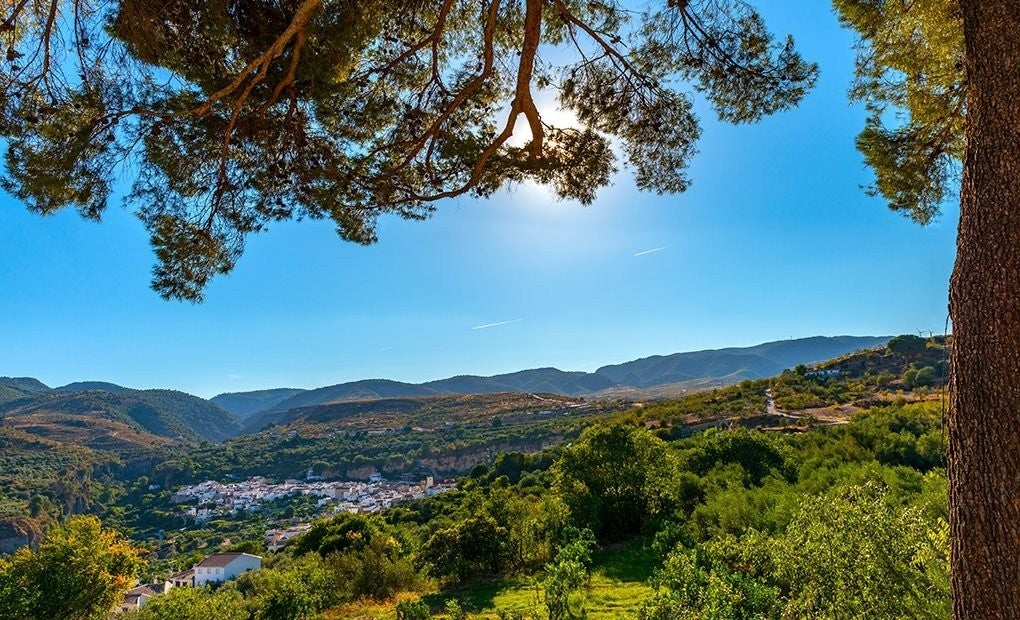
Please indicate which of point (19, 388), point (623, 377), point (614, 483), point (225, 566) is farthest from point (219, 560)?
point (623, 377)

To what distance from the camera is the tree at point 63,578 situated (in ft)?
36.1

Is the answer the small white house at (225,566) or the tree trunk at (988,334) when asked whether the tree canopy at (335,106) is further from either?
the small white house at (225,566)

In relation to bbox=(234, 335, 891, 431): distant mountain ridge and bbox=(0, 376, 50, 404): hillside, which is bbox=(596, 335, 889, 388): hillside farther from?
bbox=(0, 376, 50, 404): hillside

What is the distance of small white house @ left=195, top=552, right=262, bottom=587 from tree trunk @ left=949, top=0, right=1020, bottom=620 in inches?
1272

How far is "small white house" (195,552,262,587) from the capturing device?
1051 inches

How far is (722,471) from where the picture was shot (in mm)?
13070

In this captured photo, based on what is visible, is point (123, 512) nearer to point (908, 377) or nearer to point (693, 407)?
point (693, 407)

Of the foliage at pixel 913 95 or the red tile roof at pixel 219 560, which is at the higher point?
the foliage at pixel 913 95

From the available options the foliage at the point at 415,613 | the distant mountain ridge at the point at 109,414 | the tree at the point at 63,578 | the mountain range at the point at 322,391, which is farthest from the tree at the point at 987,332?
the distant mountain ridge at the point at 109,414

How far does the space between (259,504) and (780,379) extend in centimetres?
5114

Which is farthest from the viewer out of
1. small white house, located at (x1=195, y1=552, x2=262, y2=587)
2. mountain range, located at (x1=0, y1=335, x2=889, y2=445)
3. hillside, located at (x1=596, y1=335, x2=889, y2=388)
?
hillside, located at (x1=596, y1=335, x2=889, y2=388)

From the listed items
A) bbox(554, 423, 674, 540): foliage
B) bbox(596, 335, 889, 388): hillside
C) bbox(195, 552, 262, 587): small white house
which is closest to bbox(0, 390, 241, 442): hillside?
bbox(195, 552, 262, 587): small white house

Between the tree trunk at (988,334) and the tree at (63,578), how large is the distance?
16106 millimetres

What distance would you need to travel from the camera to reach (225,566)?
90.3 ft
